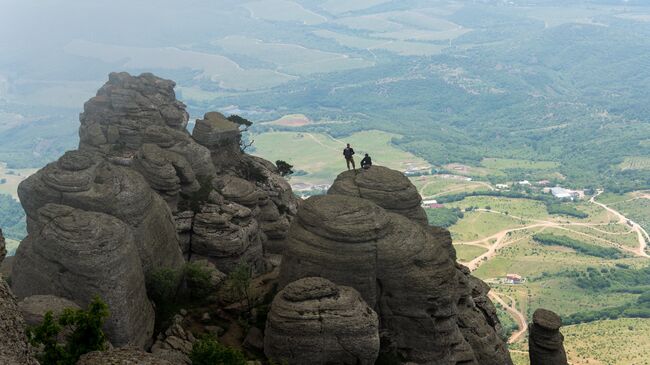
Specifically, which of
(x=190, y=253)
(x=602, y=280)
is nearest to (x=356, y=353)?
(x=190, y=253)

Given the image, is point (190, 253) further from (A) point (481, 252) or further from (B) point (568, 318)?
(A) point (481, 252)

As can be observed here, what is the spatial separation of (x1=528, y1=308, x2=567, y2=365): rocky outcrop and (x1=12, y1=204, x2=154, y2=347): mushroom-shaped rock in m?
31.0

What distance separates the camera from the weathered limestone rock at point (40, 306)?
35.4 metres

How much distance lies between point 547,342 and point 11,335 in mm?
42268

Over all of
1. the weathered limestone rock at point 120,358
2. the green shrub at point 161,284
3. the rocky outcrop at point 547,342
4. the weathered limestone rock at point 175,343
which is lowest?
the rocky outcrop at point 547,342

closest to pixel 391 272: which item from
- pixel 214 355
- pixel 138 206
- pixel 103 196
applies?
pixel 214 355

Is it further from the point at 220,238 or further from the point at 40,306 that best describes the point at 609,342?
the point at 40,306

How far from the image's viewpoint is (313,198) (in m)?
46.2

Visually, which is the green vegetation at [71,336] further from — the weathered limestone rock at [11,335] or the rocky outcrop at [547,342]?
the rocky outcrop at [547,342]

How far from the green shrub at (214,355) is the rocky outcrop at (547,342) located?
A: 89.8 ft

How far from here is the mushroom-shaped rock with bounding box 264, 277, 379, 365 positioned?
37.7 meters

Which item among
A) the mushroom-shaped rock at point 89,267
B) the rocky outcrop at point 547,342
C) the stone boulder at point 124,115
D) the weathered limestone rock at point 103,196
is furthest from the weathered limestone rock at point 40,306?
the rocky outcrop at point 547,342

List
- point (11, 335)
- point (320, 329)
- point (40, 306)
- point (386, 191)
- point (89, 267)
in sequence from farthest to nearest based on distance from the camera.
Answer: point (386, 191)
point (89, 267)
point (320, 329)
point (40, 306)
point (11, 335)

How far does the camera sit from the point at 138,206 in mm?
45875
